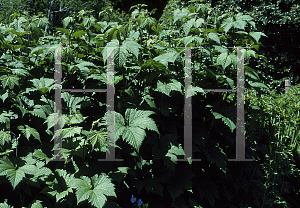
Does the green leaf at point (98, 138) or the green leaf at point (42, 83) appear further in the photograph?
the green leaf at point (42, 83)

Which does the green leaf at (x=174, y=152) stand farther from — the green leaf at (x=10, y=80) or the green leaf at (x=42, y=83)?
the green leaf at (x=10, y=80)

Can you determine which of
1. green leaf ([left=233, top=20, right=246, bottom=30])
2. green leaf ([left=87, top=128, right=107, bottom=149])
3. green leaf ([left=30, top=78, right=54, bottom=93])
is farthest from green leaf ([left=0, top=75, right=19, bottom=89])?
green leaf ([left=233, top=20, right=246, bottom=30])

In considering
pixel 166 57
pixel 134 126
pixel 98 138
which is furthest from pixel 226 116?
pixel 98 138

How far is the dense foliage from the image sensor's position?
68.7 inches

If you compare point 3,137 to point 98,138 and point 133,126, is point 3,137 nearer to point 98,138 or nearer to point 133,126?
point 98,138

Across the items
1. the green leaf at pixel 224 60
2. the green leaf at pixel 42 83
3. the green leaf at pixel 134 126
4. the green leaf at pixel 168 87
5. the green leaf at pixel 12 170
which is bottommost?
the green leaf at pixel 12 170

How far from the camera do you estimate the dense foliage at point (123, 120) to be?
1.75 metres

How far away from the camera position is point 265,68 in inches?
268

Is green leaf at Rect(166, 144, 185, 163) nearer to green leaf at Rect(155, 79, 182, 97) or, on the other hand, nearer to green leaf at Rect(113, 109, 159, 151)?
green leaf at Rect(113, 109, 159, 151)

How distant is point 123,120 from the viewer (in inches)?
69.5

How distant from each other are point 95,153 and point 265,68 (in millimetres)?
6160

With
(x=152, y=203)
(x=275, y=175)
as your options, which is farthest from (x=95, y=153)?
(x=275, y=175)

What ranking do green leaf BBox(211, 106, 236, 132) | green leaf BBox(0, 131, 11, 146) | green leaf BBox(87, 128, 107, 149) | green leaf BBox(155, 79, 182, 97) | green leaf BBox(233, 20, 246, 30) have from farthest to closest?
green leaf BBox(233, 20, 246, 30)
green leaf BBox(211, 106, 236, 132)
green leaf BBox(155, 79, 182, 97)
green leaf BBox(0, 131, 11, 146)
green leaf BBox(87, 128, 107, 149)

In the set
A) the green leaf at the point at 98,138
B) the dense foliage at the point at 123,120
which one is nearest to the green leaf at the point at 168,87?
the dense foliage at the point at 123,120
